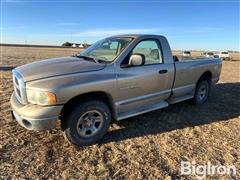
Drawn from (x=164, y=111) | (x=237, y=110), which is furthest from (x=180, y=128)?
(x=237, y=110)

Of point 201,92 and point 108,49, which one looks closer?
point 108,49

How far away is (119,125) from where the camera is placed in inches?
197

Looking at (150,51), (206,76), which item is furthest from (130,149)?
(206,76)

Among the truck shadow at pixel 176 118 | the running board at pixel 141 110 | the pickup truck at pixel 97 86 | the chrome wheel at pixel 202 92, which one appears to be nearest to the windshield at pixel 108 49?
the pickup truck at pixel 97 86

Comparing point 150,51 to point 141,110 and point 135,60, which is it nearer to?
point 135,60

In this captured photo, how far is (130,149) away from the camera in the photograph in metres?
4.01

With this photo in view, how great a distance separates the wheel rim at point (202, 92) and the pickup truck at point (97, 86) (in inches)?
48.7

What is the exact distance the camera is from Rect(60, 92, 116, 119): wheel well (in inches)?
150

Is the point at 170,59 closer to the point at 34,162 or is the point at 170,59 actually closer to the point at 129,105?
the point at 129,105

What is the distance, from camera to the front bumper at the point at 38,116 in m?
3.49

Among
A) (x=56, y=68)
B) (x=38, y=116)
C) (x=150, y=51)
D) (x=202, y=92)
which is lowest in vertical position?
(x=202, y=92)

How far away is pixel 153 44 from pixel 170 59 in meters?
0.52

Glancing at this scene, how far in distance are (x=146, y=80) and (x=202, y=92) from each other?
9.30ft

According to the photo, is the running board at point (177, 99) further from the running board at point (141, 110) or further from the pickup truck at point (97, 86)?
the running board at point (141, 110)
